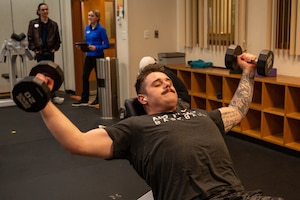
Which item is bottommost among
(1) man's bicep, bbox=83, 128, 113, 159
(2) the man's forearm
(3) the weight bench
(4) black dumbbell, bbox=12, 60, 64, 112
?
(3) the weight bench

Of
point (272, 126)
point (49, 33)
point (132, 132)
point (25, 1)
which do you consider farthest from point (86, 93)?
point (132, 132)

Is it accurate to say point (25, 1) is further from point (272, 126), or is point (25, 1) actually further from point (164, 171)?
point (164, 171)

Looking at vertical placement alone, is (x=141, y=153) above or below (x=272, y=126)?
above

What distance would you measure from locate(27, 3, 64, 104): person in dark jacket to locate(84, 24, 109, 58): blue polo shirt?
2.32 feet

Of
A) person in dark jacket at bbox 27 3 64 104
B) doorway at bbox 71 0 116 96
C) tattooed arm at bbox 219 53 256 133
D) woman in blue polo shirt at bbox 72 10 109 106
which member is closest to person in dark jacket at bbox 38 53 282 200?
tattooed arm at bbox 219 53 256 133

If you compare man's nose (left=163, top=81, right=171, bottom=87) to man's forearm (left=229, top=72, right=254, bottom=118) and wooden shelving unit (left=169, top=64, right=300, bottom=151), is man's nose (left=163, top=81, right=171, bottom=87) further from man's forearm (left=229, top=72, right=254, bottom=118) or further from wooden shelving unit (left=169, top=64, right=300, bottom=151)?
wooden shelving unit (left=169, top=64, right=300, bottom=151)

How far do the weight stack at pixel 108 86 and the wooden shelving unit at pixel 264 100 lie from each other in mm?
963

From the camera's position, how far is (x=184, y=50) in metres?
5.75

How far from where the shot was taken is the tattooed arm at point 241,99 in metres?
2.02

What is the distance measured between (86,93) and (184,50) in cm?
175

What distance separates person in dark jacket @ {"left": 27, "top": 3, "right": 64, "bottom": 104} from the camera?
248 inches

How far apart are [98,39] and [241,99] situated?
4.16 meters

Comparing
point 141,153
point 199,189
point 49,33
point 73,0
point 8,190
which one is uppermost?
point 73,0

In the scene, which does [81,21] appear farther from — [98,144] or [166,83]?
[98,144]
